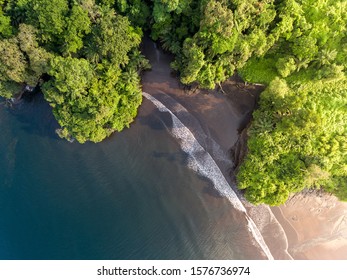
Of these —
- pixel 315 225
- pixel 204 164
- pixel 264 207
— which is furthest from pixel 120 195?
pixel 315 225

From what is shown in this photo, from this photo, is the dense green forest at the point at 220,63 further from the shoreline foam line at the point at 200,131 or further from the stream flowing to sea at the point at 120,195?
the stream flowing to sea at the point at 120,195

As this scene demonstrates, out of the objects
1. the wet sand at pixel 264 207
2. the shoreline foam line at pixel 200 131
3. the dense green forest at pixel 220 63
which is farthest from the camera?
the shoreline foam line at pixel 200 131

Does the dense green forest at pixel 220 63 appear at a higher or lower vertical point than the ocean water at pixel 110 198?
higher

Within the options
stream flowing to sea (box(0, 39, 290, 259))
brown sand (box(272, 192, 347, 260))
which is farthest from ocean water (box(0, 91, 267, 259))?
brown sand (box(272, 192, 347, 260))

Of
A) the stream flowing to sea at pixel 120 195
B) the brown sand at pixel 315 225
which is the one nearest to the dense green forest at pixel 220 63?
the brown sand at pixel 315 225

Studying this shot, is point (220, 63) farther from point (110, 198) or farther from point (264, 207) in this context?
point (110, 198)

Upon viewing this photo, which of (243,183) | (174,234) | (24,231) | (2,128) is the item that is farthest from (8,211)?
(243,183)

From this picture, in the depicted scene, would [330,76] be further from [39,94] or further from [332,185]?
[39,94]
